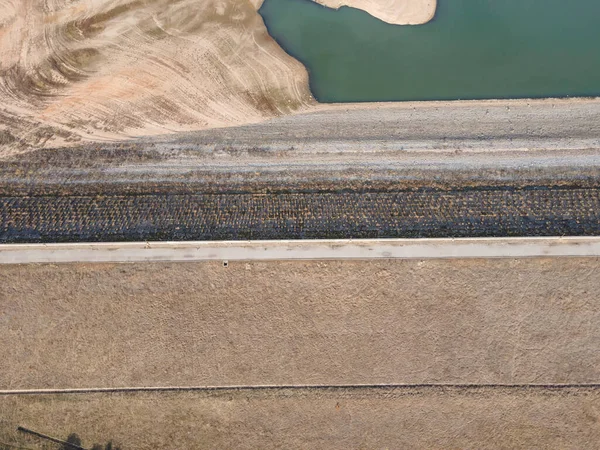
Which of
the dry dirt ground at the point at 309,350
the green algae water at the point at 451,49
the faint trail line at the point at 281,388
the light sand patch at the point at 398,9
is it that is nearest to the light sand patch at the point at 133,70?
the green algae water at the point at 451,49

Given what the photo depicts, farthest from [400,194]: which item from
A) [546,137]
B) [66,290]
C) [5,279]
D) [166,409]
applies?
[5,279]

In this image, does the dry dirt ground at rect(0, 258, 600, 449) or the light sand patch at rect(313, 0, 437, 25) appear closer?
the dry dirt ground at rect(0, 258, 600, 449)

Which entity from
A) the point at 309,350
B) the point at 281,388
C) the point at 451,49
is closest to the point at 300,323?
the point at 309,350

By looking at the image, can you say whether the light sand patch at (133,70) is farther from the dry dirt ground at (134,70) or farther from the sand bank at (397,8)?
the sand bank at (397,8)

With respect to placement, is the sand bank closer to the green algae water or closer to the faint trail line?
the green algae water

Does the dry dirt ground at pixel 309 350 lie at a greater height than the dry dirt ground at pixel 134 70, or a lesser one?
lesser

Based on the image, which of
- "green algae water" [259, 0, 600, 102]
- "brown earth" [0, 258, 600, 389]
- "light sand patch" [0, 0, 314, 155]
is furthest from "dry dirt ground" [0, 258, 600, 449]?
"green algae water" [259, 0, 600, 102]
